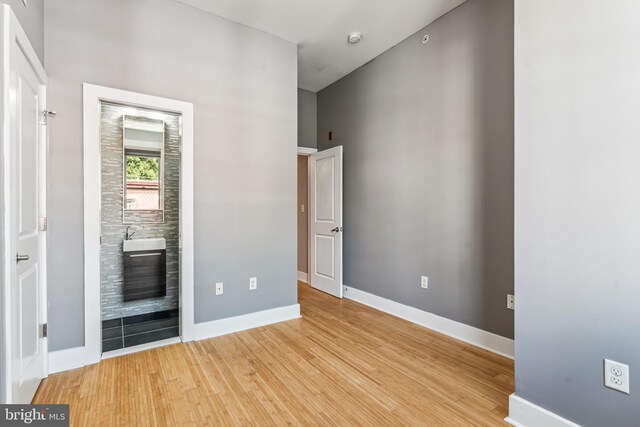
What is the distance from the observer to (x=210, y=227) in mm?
2822

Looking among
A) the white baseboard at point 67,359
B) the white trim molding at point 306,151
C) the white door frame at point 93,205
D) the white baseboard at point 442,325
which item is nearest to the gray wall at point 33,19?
the white door frame at point 93,205

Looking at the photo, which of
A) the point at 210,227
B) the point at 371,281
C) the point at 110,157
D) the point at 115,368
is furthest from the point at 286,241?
the point at 110,157

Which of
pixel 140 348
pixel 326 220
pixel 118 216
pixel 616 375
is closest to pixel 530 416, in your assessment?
pixel 616 375

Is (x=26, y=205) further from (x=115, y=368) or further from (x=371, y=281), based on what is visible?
(x=371, y=281)

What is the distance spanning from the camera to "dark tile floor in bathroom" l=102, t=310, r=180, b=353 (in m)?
2.69

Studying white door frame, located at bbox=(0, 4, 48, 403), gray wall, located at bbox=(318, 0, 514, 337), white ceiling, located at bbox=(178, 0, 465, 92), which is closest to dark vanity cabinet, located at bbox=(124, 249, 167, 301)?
white door frame, located at bbox=(0, 4, 48, 403)

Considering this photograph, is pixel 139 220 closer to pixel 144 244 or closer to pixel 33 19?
pixel 144 244

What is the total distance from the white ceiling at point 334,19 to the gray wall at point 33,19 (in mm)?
1061

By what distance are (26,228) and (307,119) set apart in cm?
354

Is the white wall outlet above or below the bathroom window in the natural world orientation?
below

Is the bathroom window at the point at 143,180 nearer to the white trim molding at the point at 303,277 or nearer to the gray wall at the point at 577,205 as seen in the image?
the white trim molding at the point at 303,277

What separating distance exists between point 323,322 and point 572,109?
265 centimetres

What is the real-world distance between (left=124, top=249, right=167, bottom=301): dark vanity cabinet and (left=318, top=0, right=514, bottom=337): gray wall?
2323 millimetres

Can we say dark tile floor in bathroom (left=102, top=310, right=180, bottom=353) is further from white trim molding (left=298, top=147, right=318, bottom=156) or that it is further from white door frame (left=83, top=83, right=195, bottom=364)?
white trim molding (left=298, top=147, right=318, bottom=156)
